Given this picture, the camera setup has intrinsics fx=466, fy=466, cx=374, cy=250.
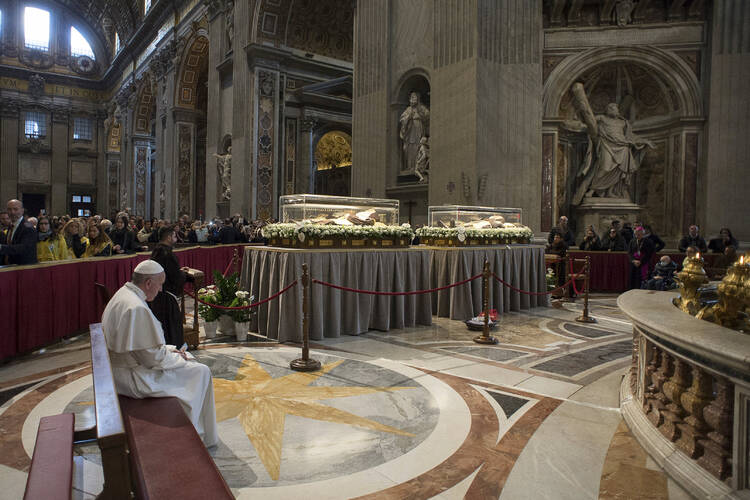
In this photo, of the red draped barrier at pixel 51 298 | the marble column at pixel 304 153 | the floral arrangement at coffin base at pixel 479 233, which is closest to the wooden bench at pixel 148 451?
the red draped barrier at pixel 51 298

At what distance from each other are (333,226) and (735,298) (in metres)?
5.31

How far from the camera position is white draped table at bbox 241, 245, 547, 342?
687 centimetres

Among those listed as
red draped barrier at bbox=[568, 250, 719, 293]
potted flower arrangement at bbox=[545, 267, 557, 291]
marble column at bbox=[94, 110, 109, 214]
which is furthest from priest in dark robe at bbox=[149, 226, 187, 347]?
marble column at bbox=[94, 110, 109, 214]

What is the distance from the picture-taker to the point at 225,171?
69.7 feet

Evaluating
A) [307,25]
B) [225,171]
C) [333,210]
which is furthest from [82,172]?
[333,210]

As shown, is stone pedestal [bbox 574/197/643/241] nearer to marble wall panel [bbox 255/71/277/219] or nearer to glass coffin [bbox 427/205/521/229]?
glass coffin [bbox 427/205/521/229]

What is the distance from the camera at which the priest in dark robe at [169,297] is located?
203 inches

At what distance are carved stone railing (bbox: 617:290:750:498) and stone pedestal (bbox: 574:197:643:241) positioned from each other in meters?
11.3

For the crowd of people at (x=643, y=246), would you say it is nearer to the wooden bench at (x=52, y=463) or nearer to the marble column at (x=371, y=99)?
the marble column at (x=371, y=99)

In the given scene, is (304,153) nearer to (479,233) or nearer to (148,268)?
(479,233)

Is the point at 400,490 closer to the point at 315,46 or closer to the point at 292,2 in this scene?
the point at 292,2

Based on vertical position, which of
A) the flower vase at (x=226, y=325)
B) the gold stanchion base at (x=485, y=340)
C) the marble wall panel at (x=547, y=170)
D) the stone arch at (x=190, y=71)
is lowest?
the gold stanchion base at (x=485, y=340)

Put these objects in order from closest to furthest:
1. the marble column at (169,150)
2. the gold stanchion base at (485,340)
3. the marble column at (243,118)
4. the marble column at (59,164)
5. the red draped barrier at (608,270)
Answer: the gold stanchion base at (485,340)
the red draped barrier at (608,270)
the marble column at (243,118)
the marble column at (169,150)
the marble column at (59,164)

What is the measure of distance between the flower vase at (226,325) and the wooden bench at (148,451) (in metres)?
4.18
